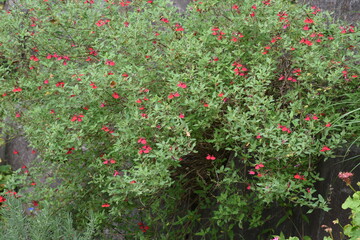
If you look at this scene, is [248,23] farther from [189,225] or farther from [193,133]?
[189,225]

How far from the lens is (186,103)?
349cm

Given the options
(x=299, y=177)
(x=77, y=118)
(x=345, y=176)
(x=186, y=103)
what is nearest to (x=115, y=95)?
(x=77, y=118)

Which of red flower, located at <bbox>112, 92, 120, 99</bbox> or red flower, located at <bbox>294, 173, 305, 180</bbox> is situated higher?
red flower, located at <bbox>112, 92, 120, 99</bbox>

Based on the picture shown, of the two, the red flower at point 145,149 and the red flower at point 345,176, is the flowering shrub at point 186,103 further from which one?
the red flower at point 345,176

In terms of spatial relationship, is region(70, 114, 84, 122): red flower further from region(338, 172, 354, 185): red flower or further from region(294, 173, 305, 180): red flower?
region(338, 172, 354, 185): red flower

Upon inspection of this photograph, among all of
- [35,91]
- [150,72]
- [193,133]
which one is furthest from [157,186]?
[35,91]

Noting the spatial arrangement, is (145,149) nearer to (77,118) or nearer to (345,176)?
(77,118)

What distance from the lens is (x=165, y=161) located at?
3.48m

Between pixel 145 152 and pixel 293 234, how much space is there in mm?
1327

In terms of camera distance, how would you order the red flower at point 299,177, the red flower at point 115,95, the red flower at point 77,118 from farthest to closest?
the red flower at point 77,118 < the red flower at point 115,95 < the red flower at point 299,177

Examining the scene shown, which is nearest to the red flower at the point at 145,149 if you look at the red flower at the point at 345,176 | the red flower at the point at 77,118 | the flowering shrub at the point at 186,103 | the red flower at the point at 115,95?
the flowering shrub at the point at 186,103

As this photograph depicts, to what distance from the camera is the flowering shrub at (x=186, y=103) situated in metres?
3.48

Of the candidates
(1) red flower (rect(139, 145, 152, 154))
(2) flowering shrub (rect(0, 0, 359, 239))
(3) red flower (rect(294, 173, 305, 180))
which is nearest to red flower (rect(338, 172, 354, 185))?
(2) flowering shrub (rect(0, 0, 359, 239))

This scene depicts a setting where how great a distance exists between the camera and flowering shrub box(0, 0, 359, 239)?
348 cm
